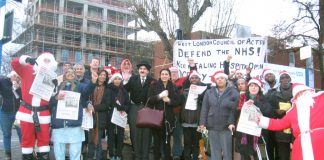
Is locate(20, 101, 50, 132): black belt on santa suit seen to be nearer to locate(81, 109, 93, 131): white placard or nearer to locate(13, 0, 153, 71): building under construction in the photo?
locate(81, 109, 93, 131): white placard

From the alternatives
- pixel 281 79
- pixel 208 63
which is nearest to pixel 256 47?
pixel 208 63

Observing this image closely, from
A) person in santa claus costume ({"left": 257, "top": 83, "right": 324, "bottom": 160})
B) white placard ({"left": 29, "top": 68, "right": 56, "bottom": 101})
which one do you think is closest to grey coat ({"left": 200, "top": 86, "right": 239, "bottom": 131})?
person in santa claus costume ({"left": 257, "top": 83, "right": 324, "bottom": 160})

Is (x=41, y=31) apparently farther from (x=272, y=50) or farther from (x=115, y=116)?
(x=115, y=116)

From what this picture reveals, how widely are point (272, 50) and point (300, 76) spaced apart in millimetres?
4243

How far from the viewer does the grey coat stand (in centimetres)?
679

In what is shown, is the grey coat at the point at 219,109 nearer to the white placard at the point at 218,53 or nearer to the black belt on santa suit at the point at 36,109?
the black belt on santa suit at the point at 36,109

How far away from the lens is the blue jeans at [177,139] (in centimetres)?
779

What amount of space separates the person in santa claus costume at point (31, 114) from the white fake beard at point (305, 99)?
398 cm

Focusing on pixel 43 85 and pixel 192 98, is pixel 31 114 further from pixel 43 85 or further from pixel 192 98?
pixel 192 98

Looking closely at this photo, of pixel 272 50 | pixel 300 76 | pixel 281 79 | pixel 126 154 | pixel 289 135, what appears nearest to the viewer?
pixel 289 135

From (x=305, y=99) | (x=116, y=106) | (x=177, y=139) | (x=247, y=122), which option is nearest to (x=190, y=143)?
(x=177, y=139)

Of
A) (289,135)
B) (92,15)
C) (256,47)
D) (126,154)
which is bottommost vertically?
(126,154)

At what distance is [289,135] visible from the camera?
22.2 feet

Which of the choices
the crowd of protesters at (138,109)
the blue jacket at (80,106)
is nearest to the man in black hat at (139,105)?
the crowd of protesters at (138,109)
